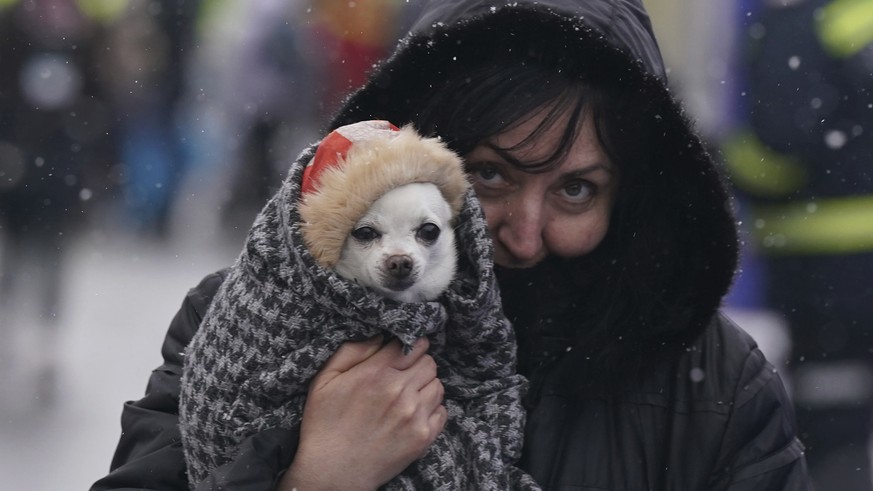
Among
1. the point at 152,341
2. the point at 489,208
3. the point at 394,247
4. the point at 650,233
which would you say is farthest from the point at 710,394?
the point at 152,341

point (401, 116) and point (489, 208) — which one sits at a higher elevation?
point (401, 116)

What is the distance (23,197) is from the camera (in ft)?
20.9

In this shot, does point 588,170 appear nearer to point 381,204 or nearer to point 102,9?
point 381,204

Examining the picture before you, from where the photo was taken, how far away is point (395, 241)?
157 centimetres

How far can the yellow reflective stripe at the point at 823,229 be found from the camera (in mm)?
4059

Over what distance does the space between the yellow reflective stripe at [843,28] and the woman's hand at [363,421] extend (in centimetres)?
305

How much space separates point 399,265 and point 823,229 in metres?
2.99

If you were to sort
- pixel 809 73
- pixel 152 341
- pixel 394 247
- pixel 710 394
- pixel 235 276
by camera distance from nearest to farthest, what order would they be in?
1. pixel 394 247
2. pixel 235 276
3. pixel 710 394
4. pixel 809 73
5. pixel 152 341

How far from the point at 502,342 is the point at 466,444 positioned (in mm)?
171

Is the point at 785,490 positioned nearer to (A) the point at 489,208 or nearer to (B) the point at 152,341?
(A) the point at 489,208

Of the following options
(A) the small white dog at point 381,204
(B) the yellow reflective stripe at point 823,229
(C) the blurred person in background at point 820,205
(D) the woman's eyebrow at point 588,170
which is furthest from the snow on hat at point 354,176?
(B) the yellow reflective stripe at point 823,229

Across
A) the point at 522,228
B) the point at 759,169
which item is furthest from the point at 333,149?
the point at 759,169

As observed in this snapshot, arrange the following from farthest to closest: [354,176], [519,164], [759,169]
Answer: [759,169] → [519,164] → [354,176]

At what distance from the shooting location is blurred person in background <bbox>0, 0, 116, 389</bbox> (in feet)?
20.2
